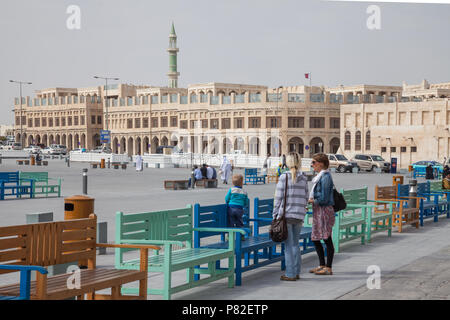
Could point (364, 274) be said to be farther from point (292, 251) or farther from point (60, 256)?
point (60, 256)

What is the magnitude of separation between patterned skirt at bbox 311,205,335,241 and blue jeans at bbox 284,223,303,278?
39cm

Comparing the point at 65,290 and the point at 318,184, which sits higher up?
the point at 318,184

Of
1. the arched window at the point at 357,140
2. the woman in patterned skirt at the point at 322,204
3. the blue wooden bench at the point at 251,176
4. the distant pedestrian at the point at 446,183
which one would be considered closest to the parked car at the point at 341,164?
Result: the arched window at the point at 357,140

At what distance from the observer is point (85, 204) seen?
7730mm

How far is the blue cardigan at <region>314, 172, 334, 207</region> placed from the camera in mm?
7852

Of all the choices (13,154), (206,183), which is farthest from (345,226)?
A: (13,154)

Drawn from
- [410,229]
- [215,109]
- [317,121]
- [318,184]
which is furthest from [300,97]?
[318,184]

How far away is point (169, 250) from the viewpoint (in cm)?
628

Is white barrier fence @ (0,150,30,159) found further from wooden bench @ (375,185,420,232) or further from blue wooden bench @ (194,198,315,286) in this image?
blue wooden bench @ (194,198,315,286)

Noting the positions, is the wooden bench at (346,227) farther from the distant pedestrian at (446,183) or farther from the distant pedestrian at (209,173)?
the distant pedestrian at (209,173)

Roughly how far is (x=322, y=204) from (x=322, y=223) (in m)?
0.24

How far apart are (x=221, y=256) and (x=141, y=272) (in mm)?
1247
